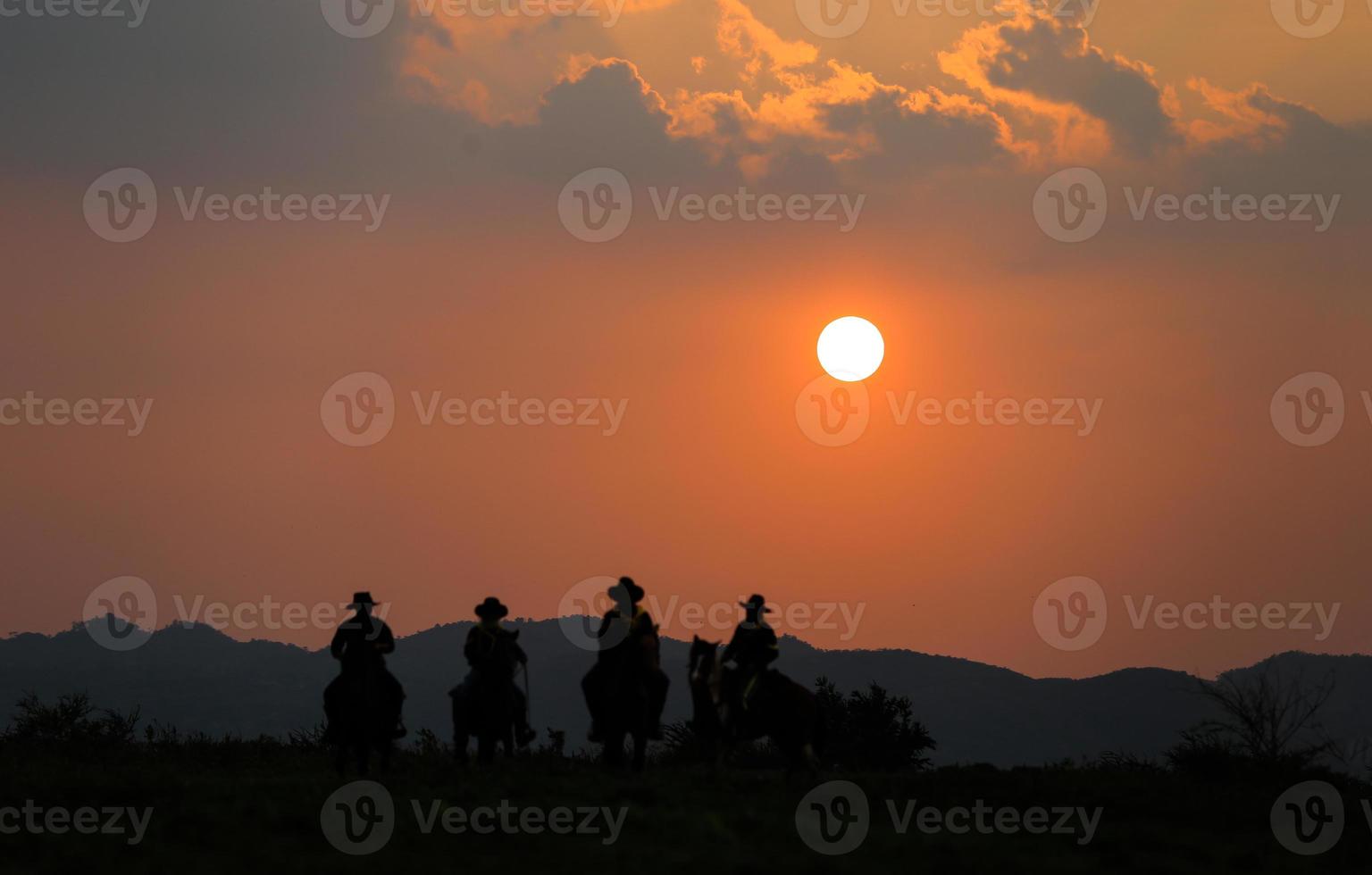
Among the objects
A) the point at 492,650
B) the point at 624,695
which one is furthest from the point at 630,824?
the point at 492,650

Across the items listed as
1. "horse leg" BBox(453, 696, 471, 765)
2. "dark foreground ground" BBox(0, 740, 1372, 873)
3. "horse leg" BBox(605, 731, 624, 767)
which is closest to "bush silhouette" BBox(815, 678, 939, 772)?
"horse leg" BBox(605, 731, 624, 767)

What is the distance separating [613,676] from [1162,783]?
8025 mm

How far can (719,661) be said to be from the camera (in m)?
24.5

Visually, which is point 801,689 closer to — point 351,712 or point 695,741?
point 351,712

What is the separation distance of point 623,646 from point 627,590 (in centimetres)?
96

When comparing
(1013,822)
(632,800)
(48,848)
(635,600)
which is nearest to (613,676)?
(635,600)

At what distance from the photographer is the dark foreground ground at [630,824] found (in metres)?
16.3

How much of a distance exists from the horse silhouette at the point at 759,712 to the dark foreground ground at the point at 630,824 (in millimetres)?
569

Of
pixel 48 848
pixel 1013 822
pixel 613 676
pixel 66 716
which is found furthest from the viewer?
pixel 66 716

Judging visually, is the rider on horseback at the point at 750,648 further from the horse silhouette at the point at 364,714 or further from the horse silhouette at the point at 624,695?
the horse silhouette at the point at 364,714

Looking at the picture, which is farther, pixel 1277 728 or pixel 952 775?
pixel 1277 728

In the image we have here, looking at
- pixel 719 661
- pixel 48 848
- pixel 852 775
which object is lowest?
pixel 48 848

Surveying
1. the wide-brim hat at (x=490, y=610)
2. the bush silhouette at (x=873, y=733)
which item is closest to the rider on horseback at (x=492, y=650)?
the wide-brim hat at (x=490, y=610)

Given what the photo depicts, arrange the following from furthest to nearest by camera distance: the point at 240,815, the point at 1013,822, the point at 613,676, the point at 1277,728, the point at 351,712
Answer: the point at 1277,728 → the point at 613,676 → the point at 351,712 → the point at 1013,822 → the point at 240,815
